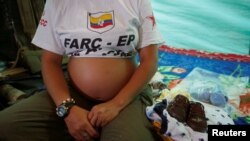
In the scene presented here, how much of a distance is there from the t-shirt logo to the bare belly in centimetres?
11

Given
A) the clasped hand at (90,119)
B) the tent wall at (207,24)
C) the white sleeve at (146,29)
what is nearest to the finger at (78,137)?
the clasped hand at (90,119)

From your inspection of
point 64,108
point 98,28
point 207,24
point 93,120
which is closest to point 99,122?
point 93,120

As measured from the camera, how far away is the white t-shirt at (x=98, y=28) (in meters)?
1.04

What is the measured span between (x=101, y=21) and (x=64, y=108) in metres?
0.33

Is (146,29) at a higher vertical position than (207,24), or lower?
higher

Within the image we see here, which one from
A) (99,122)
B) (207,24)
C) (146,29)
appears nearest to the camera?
(99,122)

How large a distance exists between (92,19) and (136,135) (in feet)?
1.45

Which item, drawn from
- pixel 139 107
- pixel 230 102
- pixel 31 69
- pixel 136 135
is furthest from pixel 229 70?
pixel 31 69

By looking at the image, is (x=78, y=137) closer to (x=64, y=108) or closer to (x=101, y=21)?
(x=64, y=108)

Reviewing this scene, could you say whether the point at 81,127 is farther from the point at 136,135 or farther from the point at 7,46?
the point at 7,46

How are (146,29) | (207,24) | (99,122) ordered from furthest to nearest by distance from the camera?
(207,24) → (146,29) → (99,122)

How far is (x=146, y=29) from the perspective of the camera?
1.09 m

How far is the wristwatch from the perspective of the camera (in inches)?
39.7

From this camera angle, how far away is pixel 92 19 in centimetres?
106
